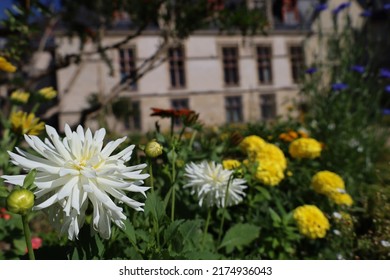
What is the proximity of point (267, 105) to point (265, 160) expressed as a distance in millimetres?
9520

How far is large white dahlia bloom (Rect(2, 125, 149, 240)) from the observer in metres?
0.44

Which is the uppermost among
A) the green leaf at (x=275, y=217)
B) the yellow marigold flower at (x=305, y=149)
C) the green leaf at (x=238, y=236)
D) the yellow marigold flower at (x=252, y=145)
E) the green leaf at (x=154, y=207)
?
the green leaf at (x=154, y=207)

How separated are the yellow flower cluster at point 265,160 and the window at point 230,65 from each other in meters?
9.08

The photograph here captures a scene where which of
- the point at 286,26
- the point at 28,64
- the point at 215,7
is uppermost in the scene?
the point at 286,26

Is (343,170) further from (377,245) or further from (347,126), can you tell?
(377,245)

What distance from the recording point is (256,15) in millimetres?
2309

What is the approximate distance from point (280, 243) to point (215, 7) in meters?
1.65

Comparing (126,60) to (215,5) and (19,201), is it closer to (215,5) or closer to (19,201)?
(215,5)

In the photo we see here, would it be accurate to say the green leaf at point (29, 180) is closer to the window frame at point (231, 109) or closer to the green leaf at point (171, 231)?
the green leaf at point (171, 231)

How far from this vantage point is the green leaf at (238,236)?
0.86 m

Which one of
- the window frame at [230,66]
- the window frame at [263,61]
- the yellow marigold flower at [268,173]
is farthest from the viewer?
the window frame at [263,61]

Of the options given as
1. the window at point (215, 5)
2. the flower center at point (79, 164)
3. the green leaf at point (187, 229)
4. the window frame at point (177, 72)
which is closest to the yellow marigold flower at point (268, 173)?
the green leaf at point (187, 229)

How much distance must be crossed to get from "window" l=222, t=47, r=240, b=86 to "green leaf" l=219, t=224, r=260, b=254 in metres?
9.33
